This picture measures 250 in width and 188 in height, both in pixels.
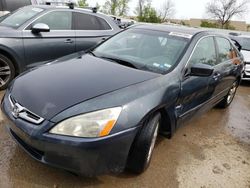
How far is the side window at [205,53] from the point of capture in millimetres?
3438

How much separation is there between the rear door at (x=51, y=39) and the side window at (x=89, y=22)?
17cm

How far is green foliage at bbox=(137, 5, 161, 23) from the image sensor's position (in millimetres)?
36812

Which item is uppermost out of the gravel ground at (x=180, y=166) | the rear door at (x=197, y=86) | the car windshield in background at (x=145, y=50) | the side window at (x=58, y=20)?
the side window at (x=58, y=20)

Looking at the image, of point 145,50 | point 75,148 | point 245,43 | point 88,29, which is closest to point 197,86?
point 145,50

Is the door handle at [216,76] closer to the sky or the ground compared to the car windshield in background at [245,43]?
closer to the sky

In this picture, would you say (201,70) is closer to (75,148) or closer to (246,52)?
(75,148)

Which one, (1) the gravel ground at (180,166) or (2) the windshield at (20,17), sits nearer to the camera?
(1) the gravel ground at (180,166)

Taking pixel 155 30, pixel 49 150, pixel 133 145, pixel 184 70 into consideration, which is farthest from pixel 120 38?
pixel 49 150

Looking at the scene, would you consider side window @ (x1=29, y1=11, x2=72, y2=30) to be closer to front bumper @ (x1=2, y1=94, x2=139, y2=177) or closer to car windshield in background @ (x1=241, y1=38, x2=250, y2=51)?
front bumper @ (x1=2, y1=94, x2=139, y2=177)

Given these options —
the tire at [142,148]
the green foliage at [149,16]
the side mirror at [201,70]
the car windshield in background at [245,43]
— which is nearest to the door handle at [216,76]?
the side mirror at [201,70]

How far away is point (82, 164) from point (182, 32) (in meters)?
2.35

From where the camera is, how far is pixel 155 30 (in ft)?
12.4

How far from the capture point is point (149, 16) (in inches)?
1485

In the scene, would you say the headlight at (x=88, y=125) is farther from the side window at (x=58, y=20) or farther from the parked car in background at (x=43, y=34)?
the side window at (x=58, y=20)
